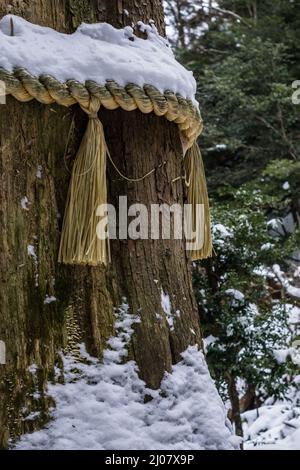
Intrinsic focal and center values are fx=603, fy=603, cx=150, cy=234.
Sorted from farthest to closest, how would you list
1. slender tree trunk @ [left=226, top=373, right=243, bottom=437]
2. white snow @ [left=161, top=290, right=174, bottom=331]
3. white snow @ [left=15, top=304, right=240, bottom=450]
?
slender tree trunk @ [left=226, top=373, right=243, bottom=437] → white snow @ [left=161, top=290, right=174, bottom=331] → white snow @ [left=15, top=304, right=240, bottom=450]

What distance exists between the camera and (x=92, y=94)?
3.09ft

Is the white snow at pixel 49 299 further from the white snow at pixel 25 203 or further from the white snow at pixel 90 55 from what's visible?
the white snow at pixel 90 55

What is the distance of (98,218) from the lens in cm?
96

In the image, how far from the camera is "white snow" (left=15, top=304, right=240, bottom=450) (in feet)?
2.83

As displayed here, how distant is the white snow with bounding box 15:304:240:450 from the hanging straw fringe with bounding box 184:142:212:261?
0.81 ft

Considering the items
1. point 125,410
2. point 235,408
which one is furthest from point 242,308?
point 125,410

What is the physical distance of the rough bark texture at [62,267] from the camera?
89 cm

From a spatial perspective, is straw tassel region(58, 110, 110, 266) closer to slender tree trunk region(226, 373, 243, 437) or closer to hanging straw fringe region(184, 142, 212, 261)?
hanging straw fringe region(184, 142, 212, 261)

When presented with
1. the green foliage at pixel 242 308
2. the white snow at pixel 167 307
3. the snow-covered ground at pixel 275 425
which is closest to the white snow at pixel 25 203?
the white snow at pixel 167 307

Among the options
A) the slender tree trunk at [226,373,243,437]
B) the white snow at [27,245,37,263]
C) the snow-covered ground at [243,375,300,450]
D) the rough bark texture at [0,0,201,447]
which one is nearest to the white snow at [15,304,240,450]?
the rough bark texture at [0,0,201,447]

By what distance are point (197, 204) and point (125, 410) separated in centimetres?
42
